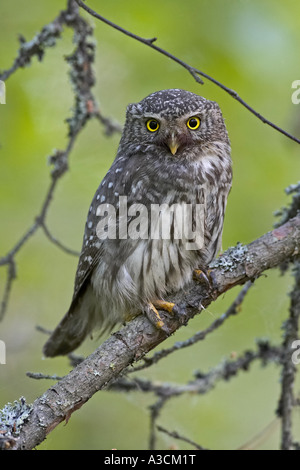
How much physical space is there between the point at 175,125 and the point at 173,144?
12 cm

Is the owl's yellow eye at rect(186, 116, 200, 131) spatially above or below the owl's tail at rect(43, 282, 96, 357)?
above

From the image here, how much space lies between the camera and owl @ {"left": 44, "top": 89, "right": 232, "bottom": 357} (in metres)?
3.12

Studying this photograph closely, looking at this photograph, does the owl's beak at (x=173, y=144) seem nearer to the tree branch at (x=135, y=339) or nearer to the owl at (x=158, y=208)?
the owl at (x=158, y=208)

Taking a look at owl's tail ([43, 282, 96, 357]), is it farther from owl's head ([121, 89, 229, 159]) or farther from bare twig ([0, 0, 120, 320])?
owl's head ([121, 89, 229, 159])

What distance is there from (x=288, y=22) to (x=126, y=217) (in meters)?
1.66

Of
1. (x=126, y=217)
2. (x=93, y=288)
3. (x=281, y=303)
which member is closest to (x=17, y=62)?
(x=126, y=217)

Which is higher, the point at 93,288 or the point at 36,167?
the point at 36,167

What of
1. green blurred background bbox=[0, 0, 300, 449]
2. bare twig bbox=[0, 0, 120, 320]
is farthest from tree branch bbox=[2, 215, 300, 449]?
bare twig bbox=[0, 0, 120, 320]

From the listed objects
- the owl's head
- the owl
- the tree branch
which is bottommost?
the tree branch

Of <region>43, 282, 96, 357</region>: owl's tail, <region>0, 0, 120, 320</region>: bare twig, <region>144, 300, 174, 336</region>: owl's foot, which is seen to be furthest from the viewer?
<region>43, 282, 96, 357</region>: owl's tail

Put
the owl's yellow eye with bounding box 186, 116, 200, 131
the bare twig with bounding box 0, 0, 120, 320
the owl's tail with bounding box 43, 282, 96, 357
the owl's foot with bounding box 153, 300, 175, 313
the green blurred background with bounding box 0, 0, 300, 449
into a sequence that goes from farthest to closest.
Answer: the green blurred background with bounding box 0, 0, 300, 449 < the owl's tail with bounding box 43, 282, 96, 357 < the bare twig with bounding box 0, 0, 120, 320 < the owl's yellow eye with bounding box 186, 116, 200, 131 < the owl's foot with bounding box 153, 300, 175, 313

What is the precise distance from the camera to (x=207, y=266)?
3033 mm

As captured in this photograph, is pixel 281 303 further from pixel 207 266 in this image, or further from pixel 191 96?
pixel 191 96

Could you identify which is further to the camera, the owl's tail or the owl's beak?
the owl's tail
